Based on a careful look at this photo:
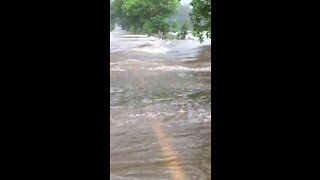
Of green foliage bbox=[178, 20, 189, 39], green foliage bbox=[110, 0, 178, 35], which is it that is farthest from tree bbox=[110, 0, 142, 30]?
green foliage bbox=[178, 20, 189, 39]

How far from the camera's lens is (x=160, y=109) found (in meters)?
1.68

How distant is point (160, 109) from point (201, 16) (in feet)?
1.53

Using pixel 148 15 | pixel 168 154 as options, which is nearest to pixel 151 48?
pixel 148 15

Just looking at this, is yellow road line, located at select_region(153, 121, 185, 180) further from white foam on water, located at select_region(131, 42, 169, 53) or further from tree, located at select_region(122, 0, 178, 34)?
tree, located at select_region(122, 0, 178, 34)

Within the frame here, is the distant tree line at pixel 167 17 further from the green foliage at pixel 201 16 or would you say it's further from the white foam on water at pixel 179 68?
the white foam on water at pixel 179 68

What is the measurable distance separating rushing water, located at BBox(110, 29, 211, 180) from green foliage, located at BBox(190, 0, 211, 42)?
0.07 metres

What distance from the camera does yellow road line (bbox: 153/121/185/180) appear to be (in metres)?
1.61

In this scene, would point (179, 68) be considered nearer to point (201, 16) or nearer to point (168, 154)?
point (201, 16)

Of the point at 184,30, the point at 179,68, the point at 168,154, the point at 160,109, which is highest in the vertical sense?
the point at 184,30

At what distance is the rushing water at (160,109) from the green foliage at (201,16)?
0.07 metres
